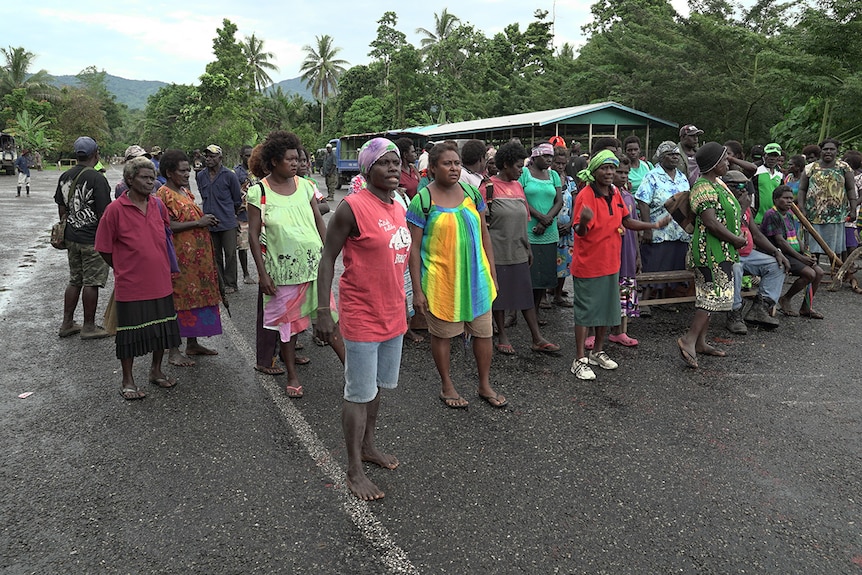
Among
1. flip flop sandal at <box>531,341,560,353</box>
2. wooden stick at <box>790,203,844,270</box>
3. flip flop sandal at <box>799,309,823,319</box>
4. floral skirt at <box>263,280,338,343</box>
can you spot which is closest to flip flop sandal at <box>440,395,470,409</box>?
floral skirt at <box>263,280,338,343</box>

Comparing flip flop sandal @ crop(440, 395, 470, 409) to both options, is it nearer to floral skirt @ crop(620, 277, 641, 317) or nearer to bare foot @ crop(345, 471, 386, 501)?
bare foot @ crop(345, 471, 386, 501)

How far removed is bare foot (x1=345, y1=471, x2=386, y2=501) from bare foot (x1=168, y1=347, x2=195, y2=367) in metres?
2.64

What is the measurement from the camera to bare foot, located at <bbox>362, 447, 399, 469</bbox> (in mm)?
3557

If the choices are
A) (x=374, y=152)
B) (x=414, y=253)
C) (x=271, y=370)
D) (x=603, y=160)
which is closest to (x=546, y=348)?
(x=603, y=160)

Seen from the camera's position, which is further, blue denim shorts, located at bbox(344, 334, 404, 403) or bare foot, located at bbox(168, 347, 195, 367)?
bare foot, located at bbox(168, 347, 195, 367)

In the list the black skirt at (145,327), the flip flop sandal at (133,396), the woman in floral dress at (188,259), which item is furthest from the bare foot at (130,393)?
the woman in floral dress at (188,259)

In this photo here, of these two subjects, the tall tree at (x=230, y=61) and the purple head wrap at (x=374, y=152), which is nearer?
the purple head wrap at (x=374, y=152)

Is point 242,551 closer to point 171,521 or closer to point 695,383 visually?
point 171,521

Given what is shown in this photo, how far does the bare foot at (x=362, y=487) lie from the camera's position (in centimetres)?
322

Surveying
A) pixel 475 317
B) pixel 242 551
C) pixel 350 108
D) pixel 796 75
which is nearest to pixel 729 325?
pixel 475 317

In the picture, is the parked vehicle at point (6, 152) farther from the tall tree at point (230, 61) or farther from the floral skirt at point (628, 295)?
the floral skirt at point (628, 295)

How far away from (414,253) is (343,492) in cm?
153

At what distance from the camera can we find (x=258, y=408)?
4469 millimetres

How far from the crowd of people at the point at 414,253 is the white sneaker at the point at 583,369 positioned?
14 millimetres
